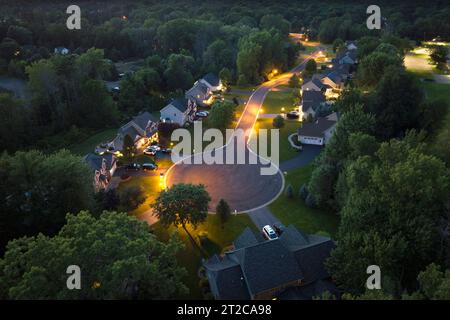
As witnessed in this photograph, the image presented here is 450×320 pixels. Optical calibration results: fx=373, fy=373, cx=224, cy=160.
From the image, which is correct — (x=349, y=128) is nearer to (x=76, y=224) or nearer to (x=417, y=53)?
(x=76, y=224)

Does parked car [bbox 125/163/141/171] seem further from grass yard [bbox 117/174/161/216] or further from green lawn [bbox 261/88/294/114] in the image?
green lawn [bbox 261/88/294/114]

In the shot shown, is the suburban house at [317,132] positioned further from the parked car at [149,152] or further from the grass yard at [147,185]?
the grass yard at [147,185]

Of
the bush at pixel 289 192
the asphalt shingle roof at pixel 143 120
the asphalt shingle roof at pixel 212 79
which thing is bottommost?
the bush at pixel 289 192

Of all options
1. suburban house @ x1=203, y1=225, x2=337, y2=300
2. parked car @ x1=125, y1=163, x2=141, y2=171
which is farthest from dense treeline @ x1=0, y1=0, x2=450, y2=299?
parked car @ x1=125, y1=163, x2=141, y2=171

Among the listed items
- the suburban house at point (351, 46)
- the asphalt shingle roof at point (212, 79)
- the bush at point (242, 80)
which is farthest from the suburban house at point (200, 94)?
the suburban house at point (351, 46)

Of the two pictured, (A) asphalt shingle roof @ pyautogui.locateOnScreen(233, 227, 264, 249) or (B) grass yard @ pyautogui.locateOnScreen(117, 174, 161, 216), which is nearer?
(A) asphalt shingle roof @ pyautogui.locateOnScreen(233, 227, 264, 249)

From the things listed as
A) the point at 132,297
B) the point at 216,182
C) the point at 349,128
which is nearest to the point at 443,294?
the point at 132,297

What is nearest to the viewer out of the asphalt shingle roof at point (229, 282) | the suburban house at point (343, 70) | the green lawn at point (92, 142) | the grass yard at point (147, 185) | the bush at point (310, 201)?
the asphalt shingle roof at point (229, 282)
